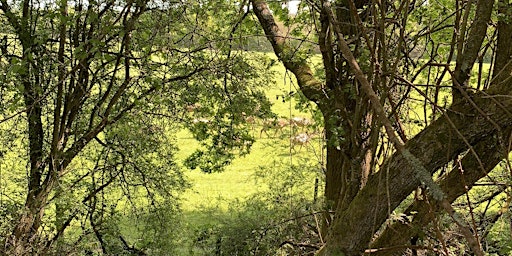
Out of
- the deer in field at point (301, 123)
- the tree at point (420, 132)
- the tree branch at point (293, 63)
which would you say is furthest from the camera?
the deer in field at point (301, 123)

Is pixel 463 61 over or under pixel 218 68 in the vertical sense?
under

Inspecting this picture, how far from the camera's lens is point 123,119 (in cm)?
362

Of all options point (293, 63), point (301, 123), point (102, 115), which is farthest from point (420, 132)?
point (102, 115)

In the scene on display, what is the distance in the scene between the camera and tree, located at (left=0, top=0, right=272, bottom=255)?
3014 mm

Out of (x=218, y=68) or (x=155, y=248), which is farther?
(x=155, y=248)

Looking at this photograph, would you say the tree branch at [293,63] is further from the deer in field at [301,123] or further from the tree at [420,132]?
the tree at [420,132]

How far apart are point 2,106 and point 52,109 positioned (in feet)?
1.50

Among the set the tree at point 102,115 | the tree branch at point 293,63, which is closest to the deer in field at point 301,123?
the tree branch at point 293,63

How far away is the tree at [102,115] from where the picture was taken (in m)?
3.01

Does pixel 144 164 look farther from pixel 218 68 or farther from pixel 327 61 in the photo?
pixel 327 61

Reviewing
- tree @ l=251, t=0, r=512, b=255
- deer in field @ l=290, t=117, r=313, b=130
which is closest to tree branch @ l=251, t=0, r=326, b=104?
deer in field @ l=290, t=117, r=313, b=130

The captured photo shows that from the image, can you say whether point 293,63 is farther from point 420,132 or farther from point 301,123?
point 420,132

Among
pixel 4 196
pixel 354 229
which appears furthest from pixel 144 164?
pixel 354 229

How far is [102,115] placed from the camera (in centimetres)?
360
